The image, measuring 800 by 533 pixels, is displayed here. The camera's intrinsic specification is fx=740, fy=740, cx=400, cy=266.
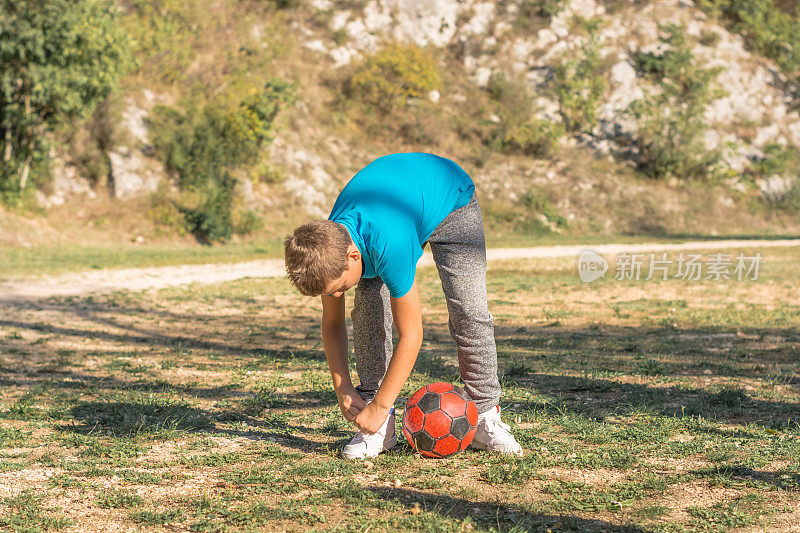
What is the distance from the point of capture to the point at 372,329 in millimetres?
4105

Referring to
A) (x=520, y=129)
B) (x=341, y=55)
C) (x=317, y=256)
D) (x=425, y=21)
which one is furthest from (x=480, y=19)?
(x=317, y=256)

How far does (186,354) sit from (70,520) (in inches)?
168

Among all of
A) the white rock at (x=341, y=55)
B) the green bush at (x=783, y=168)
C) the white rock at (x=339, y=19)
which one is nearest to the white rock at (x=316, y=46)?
the white rock at (x=341, y=55)

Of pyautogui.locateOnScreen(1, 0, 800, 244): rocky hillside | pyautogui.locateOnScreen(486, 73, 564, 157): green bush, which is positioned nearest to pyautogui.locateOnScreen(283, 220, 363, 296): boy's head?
pyautogui.locateOnScreen(1, 0, 800, 244): rocky hillside

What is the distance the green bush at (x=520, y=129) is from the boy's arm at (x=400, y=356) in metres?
30.3

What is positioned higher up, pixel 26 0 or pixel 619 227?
pixel 26 0

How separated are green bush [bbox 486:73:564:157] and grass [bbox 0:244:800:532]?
80.4 feet

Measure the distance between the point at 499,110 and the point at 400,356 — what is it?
1266 inches

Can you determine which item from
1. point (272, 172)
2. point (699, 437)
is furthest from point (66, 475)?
point (272, 172)

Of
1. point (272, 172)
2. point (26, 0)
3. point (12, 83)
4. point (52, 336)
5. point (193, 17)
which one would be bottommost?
point (52, 336)

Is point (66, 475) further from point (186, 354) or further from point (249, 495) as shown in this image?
point (186, 354)

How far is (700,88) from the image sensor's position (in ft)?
116

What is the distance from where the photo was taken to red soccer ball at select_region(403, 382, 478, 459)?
3990 mm

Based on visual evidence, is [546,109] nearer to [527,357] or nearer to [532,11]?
[532,11]
